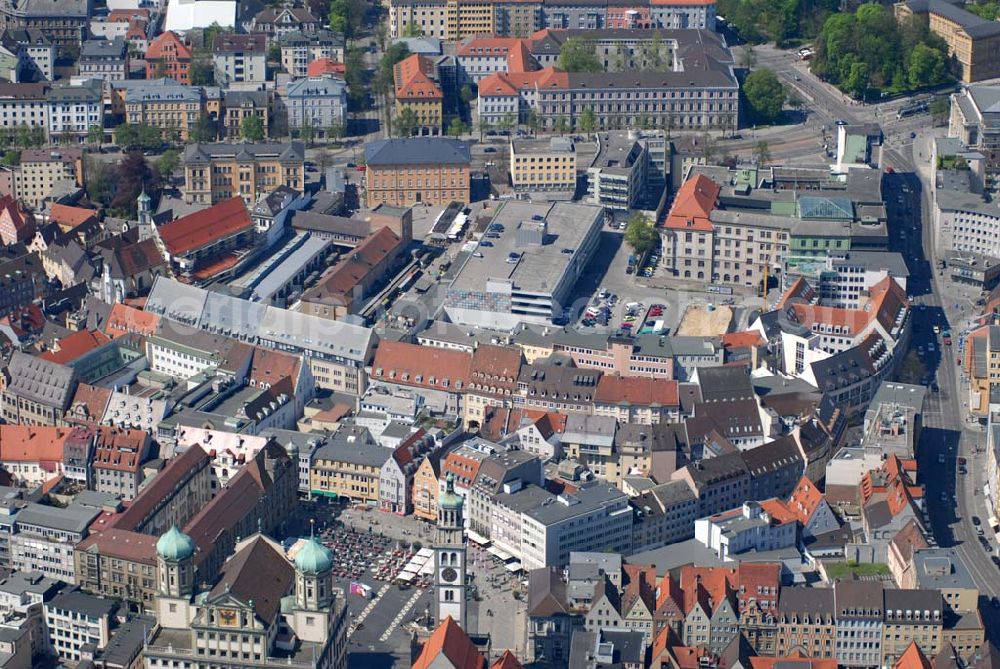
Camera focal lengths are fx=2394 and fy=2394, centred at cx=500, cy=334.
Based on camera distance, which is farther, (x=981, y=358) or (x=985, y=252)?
(x=985, y=252)

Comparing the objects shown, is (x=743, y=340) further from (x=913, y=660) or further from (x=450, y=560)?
(x=450, y=560)

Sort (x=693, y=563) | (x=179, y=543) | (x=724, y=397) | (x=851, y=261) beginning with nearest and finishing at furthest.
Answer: (x=179, y=543), (x=693, y=563), (x=724, y=397), (x=851, y=261)

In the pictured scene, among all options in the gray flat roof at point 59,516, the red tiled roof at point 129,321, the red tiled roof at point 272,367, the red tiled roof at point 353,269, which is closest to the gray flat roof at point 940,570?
the red tiled roof at point 272,367

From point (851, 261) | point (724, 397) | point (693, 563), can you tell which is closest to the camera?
point (693, 563)

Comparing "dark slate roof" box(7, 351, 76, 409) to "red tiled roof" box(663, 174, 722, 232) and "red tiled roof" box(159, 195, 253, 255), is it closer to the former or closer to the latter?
"red tiled roof" box(159, 195, 253, 255)

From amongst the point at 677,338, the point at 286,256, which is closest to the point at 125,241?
the point at 286,256

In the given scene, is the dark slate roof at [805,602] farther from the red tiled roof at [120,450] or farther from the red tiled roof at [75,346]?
the red tiled roof at [75,346]

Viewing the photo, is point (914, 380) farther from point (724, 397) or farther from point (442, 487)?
point (442, 487)

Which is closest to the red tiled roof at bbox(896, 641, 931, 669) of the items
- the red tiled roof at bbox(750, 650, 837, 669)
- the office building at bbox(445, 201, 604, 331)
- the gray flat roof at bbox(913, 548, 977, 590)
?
the red tiled roof at bbox(750, 650, 837, 669)

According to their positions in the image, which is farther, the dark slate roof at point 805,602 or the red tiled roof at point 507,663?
the dark slate roof at point 805,602
